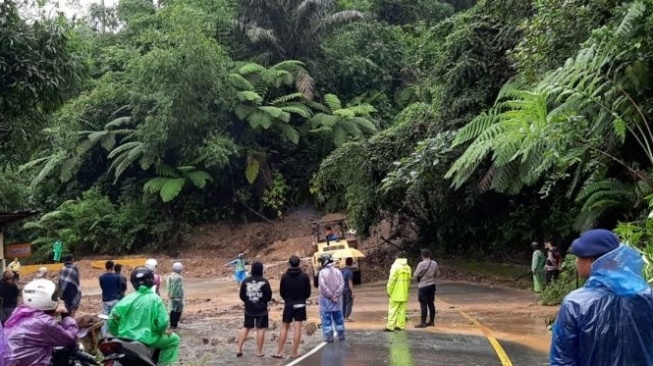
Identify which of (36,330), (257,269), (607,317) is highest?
(257,269)

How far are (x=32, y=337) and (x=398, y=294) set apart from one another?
849cm

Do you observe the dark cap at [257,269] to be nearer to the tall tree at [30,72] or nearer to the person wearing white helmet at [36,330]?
the tall tree at [30,72]

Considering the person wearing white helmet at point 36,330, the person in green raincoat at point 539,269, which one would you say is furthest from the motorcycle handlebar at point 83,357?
the person in green raincoat at point 539,269

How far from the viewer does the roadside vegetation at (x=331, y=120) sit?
1134 centimetres

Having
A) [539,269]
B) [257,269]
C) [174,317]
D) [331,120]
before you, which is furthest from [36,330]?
[331,120]

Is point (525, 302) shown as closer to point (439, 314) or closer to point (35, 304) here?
point (439, 314)

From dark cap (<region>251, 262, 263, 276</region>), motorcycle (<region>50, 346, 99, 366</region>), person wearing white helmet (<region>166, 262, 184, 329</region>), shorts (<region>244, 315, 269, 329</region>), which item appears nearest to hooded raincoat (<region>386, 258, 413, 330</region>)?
shorts (<region>244, 315, 269, 329</region>)

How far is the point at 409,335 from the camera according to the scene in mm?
13039

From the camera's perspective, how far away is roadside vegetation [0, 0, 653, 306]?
11.3 m

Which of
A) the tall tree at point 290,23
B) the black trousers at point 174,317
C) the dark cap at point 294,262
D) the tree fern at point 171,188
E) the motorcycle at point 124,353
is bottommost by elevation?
the black trousers at point 174,317

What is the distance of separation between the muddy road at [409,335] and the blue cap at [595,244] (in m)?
6.63

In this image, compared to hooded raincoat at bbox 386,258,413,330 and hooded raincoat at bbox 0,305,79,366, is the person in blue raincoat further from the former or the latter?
hooded raincoat at bbox 386,258,413,330

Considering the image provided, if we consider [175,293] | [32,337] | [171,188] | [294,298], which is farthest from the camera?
[171,188]

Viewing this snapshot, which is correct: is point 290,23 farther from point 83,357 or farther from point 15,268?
point 83,357
